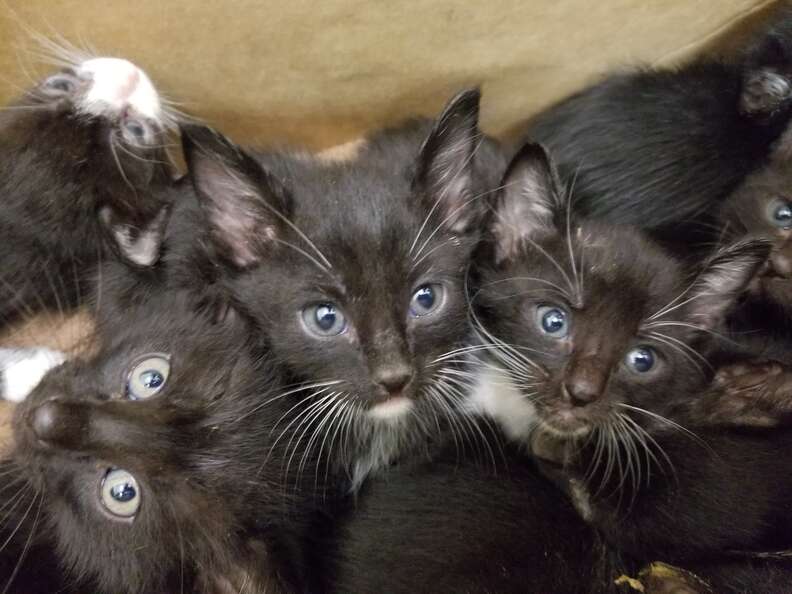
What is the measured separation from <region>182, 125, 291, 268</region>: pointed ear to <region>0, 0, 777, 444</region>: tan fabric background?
64 cm

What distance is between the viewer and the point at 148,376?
1641mm

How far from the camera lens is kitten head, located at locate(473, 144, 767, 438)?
1.82 m

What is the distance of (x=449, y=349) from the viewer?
185cm

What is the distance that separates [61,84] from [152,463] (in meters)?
1.31

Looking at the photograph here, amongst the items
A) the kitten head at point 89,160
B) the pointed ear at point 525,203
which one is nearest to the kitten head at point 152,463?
the kitten head at point 89,160

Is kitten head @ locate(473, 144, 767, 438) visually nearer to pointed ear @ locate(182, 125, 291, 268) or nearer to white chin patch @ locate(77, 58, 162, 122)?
pointed ear @ locate(182, 125, 291, 268)

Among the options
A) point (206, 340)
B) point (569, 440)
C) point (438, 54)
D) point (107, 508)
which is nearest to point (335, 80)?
point (438, 54)

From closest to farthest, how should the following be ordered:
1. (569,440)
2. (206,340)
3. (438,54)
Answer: (206,340), (569,440), (438,54)

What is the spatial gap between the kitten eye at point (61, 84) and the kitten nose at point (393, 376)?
1.33 metres

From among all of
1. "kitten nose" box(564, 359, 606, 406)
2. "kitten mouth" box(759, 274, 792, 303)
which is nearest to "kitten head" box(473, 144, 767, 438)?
"kitten nose" box(564, 359, 606, 406)

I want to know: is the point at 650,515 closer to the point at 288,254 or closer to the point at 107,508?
the point at 288,254

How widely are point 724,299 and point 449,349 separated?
716 millimetres

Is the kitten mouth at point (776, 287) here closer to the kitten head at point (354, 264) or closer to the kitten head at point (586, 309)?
the kitten head at point (586, 309)

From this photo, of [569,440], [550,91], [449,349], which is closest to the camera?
[449,349]
